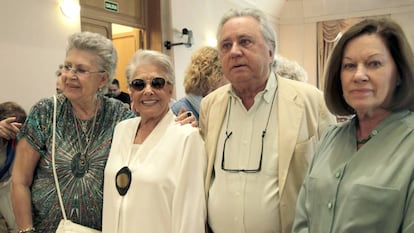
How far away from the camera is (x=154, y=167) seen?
1.65 meters

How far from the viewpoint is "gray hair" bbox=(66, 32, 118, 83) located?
6.16 ft

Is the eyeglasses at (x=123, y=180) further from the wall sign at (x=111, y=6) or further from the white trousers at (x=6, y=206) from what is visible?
the wall sign at (x=111, y=6)

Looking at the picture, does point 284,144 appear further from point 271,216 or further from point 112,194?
point 112,194

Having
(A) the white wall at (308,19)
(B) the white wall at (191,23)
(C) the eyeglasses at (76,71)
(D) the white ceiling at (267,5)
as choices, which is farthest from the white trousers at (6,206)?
(A) the white wall at (308,19)

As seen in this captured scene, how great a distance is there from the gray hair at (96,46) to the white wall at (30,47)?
1921 millimetres

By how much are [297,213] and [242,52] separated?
2.37 ft

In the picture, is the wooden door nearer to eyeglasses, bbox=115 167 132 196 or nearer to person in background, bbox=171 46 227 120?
person in background, bbox=171 46 227 120

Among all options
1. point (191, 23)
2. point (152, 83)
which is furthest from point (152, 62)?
point (191, 23)

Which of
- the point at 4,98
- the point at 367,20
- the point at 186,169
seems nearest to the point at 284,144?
the point at 186,169

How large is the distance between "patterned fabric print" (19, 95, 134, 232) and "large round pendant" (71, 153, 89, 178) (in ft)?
0.04

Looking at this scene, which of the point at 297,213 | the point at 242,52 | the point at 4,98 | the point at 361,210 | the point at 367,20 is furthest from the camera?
the point at 4,98

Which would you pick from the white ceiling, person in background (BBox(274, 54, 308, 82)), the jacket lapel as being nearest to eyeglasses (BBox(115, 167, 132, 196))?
the jacket lapel

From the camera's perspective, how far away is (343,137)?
146cm

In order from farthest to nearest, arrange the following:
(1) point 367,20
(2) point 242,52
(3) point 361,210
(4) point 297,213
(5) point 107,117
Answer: (5) point 107,117 < (2) point 242,52 < (4) point 297,213 < (1) point 367,20 < (3) point 361,210
